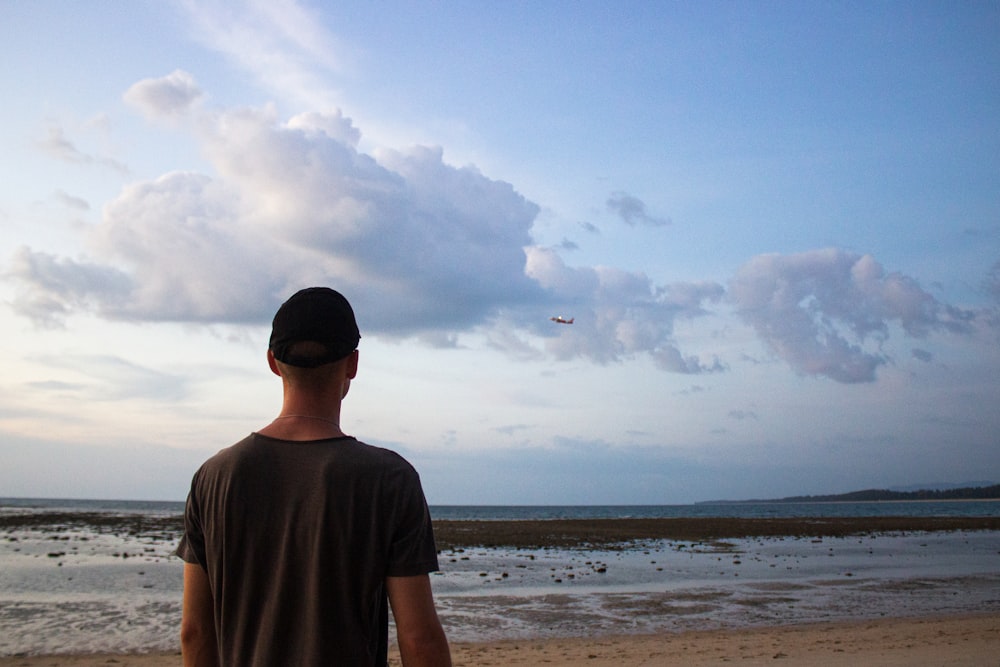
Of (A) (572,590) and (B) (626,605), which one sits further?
(A) (572,590)

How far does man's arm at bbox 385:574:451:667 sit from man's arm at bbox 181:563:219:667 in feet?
2.23

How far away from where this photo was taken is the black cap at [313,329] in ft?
8.40

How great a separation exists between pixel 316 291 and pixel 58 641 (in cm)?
1564

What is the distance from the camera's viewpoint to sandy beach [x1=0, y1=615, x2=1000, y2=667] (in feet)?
41.4

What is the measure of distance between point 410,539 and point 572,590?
72.2 ft

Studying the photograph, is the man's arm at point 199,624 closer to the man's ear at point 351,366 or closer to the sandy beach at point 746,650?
the man's ear at point 351,366

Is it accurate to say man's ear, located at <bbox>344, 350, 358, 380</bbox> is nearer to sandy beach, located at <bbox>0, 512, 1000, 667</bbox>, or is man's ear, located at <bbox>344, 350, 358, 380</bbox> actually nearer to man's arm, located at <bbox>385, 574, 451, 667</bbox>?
man's arm, located at <bbox>385, 574, 451, 667</bbox>

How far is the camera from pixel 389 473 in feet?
7.63

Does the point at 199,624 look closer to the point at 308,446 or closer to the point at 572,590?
the point at 308,446

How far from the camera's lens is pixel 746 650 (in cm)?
1385

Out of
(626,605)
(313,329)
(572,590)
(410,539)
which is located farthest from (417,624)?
(572,590)

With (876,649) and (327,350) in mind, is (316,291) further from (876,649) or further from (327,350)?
(876,649)

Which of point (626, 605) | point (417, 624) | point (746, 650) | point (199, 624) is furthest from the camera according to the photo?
point (626, 605)

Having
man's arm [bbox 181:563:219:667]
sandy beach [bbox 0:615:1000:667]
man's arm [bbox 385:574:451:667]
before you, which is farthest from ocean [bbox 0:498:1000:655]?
man's arm [bbox 385:574:451:667]
